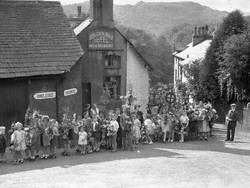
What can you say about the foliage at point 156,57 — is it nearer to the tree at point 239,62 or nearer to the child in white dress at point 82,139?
the tree at point 239,62

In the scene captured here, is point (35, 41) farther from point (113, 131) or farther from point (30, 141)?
point (30, 141)

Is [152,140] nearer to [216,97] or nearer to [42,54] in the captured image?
[42,54]

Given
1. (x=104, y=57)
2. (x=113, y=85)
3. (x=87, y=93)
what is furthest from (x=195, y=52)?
(x=87, y=93)

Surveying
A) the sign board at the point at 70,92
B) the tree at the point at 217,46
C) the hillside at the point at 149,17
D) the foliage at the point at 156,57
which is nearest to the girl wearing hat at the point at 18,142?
the sign board at the point at 70,92

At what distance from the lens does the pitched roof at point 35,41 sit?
68.1ft

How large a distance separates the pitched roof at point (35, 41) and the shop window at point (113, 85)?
549cm

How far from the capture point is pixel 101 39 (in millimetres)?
27109

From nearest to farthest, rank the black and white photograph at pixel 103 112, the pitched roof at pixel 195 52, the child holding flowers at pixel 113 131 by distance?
the black and white photograph at pixel 103 112, the child holding flowers at pixel 113 131, the pitched roof at pixel 195 52

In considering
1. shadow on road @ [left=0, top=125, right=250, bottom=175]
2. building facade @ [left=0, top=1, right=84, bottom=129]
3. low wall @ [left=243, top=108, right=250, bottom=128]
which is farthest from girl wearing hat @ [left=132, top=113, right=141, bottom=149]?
low wall @ [left=243, top=108, right=250, bottom=128]

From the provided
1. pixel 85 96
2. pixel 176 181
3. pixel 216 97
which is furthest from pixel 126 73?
pixel 176 181

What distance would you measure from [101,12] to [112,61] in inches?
127

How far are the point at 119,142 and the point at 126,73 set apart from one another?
10643mm

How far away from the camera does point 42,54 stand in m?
21.9

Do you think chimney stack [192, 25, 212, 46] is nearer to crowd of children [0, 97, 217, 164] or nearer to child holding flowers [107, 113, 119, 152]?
crowd of children [0, 97, 217, 164]
